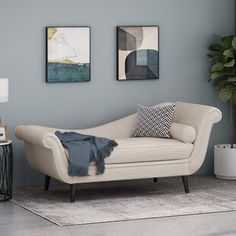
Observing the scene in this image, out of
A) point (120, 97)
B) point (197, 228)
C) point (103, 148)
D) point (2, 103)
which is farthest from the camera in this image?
point (120, 97)

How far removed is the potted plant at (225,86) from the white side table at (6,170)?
231cm

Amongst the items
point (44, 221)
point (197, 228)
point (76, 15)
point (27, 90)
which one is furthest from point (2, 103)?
point (197, 228)

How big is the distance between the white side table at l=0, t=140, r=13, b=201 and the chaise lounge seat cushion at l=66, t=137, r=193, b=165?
3.07 ft

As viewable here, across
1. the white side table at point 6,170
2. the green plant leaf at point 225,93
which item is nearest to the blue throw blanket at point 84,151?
the white side table at point 6,170

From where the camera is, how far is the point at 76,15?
8.38 m

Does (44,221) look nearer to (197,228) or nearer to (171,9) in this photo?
(197,228)

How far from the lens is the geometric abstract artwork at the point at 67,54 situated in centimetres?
824

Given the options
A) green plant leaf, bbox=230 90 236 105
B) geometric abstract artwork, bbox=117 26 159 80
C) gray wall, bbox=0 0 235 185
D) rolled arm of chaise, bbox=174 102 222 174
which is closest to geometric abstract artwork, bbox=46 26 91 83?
gray wall, bbox=0 0 235 185

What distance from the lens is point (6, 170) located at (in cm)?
796

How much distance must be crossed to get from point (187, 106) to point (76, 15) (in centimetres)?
147

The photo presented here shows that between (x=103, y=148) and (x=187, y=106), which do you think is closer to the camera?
(x=103, y=148)

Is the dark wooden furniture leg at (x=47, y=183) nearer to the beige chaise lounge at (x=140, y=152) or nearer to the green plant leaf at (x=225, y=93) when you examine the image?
the beige chaise lounge at (x=140, y=152)

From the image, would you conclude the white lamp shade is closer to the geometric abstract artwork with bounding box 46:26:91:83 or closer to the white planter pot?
the geometric abstract artwork with bounding box 46:26:91:83

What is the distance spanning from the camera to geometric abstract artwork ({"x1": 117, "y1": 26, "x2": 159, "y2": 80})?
859cm
